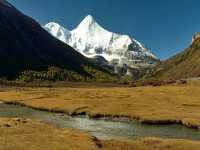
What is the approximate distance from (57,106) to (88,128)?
4152 centimetres

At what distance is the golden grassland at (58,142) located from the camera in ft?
153

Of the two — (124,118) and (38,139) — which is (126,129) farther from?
(38,139)

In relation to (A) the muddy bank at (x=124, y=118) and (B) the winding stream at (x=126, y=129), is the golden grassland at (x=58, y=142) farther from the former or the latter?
(A) the muddy bank at (x=124, y=118)

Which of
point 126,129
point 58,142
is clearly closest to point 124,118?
point 126,129

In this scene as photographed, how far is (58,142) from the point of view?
49750 mm

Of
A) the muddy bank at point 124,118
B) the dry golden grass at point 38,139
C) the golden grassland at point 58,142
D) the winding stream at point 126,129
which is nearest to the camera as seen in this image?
the dry golden grass at point 38,139

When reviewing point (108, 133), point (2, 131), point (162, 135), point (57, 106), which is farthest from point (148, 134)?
point (57, 106)

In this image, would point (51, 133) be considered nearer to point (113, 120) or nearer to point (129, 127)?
point (129, 127)

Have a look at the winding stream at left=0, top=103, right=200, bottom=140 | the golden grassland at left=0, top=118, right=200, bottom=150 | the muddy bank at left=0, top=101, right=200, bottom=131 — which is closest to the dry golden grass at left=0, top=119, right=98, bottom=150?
the golden grassland at left=0, top=118, right=200, bottom=150

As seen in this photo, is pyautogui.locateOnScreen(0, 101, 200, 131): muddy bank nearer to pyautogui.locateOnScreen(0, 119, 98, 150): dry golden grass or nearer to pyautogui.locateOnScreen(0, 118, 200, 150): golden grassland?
pyautogui.locateOnScreen(0, 118, 200, 150): golden grassland

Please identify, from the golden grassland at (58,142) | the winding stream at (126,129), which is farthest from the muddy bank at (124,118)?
the golden grassland at (58,142)

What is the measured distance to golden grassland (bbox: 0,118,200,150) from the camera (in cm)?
4666

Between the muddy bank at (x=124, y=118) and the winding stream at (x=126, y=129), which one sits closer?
the winding stream at (x=126, y=129)

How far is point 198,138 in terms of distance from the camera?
224ft
